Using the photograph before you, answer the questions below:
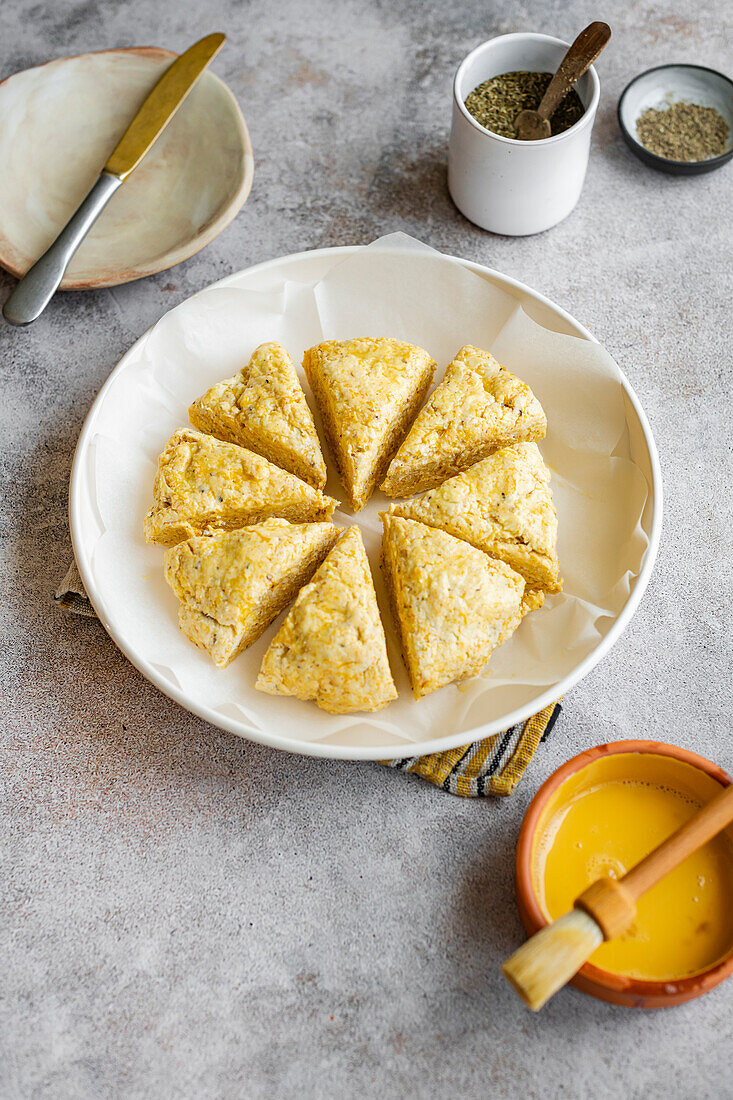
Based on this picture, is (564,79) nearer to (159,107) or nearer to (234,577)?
(159,107)

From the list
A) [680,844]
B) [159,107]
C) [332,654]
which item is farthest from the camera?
[159,107]

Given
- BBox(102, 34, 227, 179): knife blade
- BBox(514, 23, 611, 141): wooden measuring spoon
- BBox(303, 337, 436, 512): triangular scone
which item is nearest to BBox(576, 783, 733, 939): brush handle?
BBox(303, 337, 436, 512): triangular scone

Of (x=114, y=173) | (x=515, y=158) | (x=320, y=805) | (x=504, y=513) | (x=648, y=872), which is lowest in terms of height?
(x=320, y=805)

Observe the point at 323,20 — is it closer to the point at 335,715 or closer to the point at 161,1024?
the point at 335,715

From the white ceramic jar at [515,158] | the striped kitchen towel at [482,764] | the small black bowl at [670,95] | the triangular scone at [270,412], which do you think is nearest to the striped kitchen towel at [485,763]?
the striped kitchen towel at [482,764]

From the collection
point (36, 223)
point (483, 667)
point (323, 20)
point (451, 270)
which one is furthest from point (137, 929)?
point (323, 20)

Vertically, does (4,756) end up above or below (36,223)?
below

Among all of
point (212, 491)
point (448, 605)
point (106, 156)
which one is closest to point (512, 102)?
point (106, 156)

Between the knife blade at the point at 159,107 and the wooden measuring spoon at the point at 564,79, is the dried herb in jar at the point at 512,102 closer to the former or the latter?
the wooden measuring spoon at the point at 564,79
